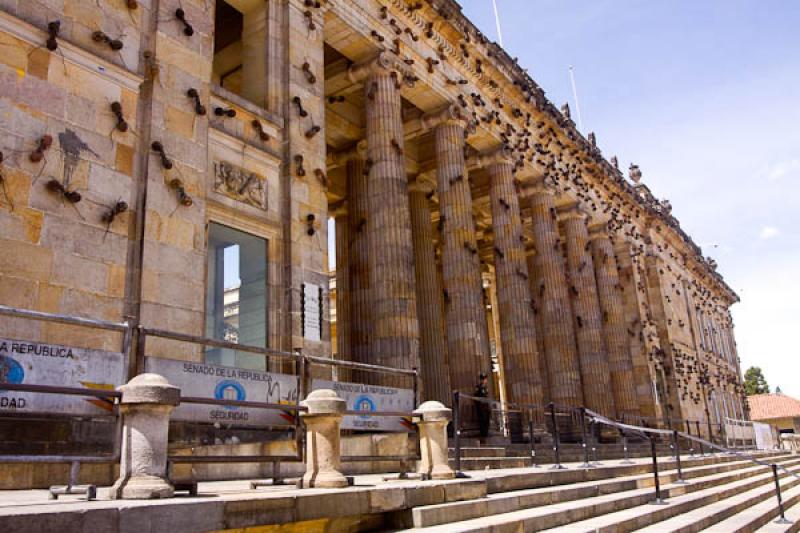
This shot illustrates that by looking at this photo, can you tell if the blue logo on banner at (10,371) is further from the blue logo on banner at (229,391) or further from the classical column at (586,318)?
the classical column at (586,318)

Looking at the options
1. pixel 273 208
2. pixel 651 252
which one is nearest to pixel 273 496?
pixel 273 208

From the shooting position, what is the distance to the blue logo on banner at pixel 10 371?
5031mm

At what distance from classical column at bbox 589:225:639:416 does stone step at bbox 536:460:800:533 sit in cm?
1257

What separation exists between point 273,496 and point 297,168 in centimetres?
946

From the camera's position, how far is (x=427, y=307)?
73.0ft

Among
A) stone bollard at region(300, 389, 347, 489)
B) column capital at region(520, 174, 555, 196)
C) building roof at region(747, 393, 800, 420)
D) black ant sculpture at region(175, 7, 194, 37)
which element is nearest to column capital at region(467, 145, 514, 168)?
column capital at region(520, 174, 555, 196)

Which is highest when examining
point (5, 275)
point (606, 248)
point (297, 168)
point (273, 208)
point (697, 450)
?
point (606, 248)

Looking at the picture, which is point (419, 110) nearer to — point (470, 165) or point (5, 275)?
point (470, 165)

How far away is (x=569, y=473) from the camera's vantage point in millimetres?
10328

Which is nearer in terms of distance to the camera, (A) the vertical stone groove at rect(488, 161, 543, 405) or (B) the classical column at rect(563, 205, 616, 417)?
(A) the vertical stone groove at rect(488, 161, 543, 405)

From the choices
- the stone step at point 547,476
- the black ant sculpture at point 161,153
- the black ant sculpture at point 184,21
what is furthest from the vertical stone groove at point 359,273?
the black ant sculpture at point 161,153

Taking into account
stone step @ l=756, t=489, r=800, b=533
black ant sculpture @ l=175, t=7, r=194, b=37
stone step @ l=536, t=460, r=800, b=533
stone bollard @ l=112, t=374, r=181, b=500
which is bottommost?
stone step @ l=756, t=489, r=800, b=533

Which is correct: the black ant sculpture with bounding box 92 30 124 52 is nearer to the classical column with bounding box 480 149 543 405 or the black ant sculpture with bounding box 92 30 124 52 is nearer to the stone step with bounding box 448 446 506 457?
the stone step with bounding box 448 446 506 457

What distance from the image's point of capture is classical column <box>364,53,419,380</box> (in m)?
15.7
